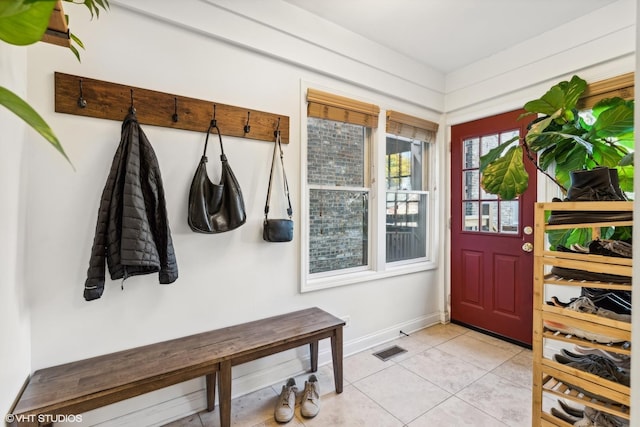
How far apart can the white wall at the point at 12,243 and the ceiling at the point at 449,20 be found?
1.64m

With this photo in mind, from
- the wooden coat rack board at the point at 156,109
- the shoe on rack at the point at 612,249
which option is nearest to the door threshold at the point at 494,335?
the shoe on rack at the point at 612,249

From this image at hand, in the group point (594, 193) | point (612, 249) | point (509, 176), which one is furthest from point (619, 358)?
point (509, 176)

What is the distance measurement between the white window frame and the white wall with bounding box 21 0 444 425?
59 mm

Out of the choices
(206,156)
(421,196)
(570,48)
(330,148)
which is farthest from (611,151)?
(206,156)

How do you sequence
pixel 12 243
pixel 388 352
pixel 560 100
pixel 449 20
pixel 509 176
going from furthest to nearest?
pixel 388 352, pixel 449 20, pixel 509 176, pixel 560 100, pixel 12 243

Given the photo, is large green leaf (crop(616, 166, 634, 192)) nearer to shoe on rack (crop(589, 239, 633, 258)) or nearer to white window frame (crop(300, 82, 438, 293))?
shoe on rack (crop(589, 239, 633, 258))

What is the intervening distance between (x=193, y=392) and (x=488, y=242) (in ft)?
8.90

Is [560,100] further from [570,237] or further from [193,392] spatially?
[193,392]

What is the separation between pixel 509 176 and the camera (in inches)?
83.0

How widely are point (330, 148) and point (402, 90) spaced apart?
0.96 m

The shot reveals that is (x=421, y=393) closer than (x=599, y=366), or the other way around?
(x=599, y=366)

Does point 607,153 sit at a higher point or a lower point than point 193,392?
higher

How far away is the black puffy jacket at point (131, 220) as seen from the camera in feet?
4.78

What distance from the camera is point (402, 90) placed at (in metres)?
2.81
